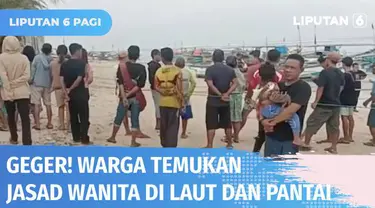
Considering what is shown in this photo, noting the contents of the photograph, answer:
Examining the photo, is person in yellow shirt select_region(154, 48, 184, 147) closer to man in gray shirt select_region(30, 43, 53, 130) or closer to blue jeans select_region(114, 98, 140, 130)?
blue jeans select_region(114, 98, 140, 130)

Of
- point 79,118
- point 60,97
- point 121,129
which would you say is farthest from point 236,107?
point 60,97

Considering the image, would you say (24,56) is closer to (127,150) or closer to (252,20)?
(127,150)

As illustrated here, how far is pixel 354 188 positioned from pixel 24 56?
1.94 metres

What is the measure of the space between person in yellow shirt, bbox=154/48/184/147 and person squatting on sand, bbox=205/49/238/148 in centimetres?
17

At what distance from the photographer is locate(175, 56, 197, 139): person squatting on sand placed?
138 inches

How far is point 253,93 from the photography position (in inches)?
139

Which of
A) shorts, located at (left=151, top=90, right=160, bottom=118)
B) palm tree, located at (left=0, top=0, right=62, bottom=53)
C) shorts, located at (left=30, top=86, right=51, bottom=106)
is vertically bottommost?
shorts, located at (left=151, top=90, right=160, bottom=118)

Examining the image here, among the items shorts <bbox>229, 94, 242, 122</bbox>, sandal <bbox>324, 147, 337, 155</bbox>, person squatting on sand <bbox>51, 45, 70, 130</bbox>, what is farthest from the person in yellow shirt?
sandal <bbox>324, 147, 337, 155</bbox>

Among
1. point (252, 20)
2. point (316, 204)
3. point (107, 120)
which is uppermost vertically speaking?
point (252, 20)

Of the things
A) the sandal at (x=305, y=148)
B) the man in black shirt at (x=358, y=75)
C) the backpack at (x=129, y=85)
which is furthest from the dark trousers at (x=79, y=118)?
the man in black shirt at (x=358, y=75)

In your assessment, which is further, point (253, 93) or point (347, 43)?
point (253, 93)

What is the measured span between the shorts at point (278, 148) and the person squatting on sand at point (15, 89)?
1.31 metres

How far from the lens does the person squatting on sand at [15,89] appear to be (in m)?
3.48

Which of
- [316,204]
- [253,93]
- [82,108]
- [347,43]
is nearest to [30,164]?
[82,108]
